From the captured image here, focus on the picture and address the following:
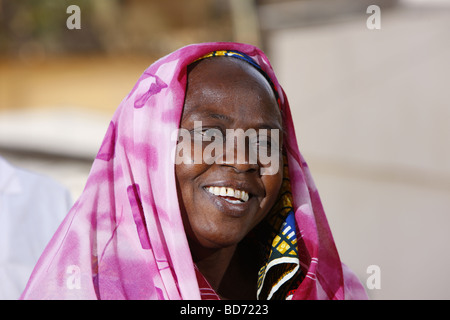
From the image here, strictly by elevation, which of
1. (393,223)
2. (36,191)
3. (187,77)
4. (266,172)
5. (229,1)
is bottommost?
(393,223)

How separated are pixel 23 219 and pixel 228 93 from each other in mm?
1413

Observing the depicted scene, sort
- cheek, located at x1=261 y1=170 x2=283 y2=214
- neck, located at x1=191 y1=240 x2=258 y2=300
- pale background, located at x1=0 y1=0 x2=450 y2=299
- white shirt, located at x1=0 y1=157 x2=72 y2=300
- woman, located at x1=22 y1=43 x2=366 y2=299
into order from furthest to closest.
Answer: pale background, located at x1=0 y1=0 x2=450 y2=299 → white shirt, located at x1=0 y1=157 x2=72 y2=300 → neck, located at x1=191 y1=240 x2=258 y2=300 → cheek, located at x1=261 y1=170 x2=283 y2=214 → woman, located at x1=22 y1=43 x2=366 y2=299

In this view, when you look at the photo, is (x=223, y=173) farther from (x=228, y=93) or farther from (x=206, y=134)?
(x=228, y=93)

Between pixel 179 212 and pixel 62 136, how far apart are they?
535 centimetres

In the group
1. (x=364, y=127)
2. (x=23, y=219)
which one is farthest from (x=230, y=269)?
(x=364, y=127)

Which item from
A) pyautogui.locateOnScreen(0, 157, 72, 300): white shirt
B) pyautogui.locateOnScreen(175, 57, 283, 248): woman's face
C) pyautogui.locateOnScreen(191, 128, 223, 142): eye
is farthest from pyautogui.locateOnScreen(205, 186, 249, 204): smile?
pyautogui.locateOnScreen(0, 157, 72, 300): white shirt

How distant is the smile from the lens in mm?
1732

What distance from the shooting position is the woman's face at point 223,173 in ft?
5.69

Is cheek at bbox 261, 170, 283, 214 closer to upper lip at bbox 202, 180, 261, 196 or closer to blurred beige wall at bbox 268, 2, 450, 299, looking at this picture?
upper lip at bbox 202, 180, 261, 196

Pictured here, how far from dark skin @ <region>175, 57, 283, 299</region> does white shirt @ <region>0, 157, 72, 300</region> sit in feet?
3.50

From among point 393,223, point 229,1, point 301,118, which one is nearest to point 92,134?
point 301,118

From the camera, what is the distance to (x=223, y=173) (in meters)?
1.74

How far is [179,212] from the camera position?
1.69m
